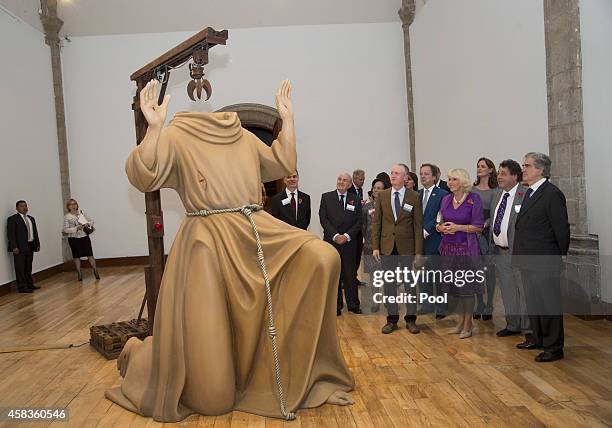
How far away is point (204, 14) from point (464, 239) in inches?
309

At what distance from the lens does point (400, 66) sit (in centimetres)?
1173

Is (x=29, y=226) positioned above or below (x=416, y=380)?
above

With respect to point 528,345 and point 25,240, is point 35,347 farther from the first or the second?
point 528,345

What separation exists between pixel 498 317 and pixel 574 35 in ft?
8.87

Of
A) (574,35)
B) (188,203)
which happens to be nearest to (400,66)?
(574,35)

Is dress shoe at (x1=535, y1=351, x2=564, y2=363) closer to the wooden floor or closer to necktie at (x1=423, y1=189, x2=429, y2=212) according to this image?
the wooden floor

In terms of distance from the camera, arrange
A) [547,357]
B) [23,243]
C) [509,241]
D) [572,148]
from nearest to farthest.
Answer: [547,357] < [509,241] < [572,148] < [23,243]

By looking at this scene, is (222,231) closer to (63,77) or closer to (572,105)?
(572,105)

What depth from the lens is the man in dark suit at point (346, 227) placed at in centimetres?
659

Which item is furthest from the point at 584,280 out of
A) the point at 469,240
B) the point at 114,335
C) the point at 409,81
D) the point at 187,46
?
the point at 409,81

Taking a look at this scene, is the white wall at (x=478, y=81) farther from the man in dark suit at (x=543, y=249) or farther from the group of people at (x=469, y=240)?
the man in dark suit at (x=543, y=249)

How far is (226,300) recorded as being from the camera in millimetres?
3684

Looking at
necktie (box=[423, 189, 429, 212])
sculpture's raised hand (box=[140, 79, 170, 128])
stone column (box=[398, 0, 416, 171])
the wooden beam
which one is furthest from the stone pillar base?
stone column (box=[398, 0, 416, 171])

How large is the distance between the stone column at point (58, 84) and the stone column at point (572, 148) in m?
8.56
